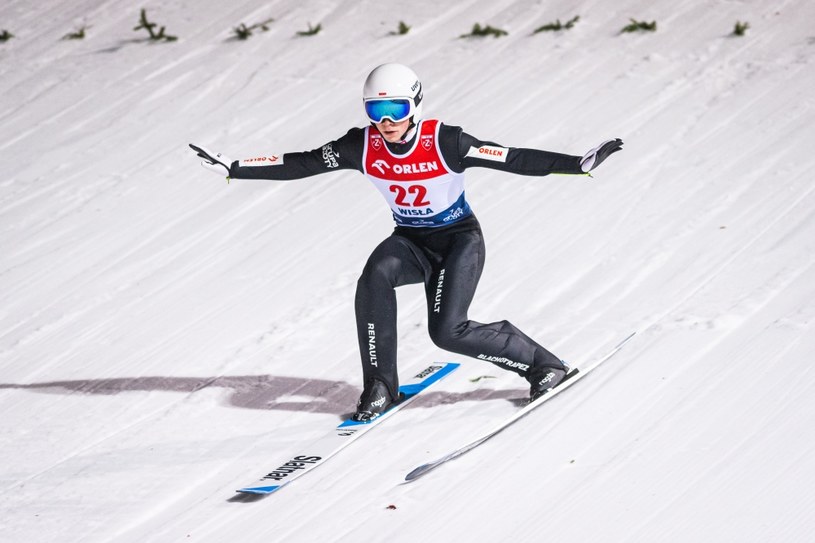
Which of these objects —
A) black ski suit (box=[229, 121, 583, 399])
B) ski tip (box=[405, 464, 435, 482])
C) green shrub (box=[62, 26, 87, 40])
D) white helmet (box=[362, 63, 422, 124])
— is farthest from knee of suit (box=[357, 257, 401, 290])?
green shrub (box=[62, 26, 87, 40])

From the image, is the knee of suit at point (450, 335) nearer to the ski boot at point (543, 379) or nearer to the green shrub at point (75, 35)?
the ski boot at point (543, 379)

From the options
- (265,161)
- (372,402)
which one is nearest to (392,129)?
(265,161)

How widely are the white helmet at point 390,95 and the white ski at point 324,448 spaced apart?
1.38 m

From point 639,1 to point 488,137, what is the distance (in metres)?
3.05

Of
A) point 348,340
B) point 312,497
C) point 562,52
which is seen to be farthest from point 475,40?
point 312,497

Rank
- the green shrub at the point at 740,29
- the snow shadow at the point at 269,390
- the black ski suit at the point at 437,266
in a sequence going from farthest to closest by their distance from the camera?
the green shrub at the point at 740,29
the snow shadow at the point at 269,390
the black ski suit at the point at 437,266

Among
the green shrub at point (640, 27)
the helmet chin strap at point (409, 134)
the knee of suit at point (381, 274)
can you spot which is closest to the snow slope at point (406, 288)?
the green shrub at point (640, 27)

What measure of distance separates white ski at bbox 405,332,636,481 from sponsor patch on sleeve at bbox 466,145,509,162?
1107 mm

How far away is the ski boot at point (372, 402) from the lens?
17.2 feet

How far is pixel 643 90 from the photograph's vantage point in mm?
9141

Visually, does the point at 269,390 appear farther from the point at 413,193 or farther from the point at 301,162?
the point at 413,193

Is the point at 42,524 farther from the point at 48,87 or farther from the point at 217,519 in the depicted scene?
the point at 48,87

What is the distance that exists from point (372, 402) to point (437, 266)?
2.37 ft

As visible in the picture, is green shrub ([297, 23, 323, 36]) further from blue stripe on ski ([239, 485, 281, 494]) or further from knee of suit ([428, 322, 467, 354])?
blue stripe on ski ([239, 485, 281, 494])
